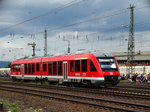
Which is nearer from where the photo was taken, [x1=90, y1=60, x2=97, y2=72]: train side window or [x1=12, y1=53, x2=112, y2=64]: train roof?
[x1=90, y1=60, x2=97, y2=72]: train side window

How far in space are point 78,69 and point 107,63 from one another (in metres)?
2.73

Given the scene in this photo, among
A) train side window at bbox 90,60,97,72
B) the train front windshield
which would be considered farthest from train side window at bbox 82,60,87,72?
the train front windshield

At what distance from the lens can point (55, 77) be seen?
27.5m

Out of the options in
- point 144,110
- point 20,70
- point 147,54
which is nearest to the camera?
point 144,110

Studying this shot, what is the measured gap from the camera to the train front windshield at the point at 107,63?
21.7m

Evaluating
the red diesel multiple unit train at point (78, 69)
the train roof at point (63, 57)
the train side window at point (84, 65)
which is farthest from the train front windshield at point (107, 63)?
the train side window at point (84, 65)

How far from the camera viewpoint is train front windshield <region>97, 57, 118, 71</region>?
2166cm

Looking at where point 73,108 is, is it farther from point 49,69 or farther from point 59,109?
point 49,69

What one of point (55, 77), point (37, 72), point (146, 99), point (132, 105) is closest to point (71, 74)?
point (55, 77)

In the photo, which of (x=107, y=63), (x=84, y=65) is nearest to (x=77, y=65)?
(x=84, y=65)

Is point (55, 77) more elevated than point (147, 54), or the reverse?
point (147, 54)

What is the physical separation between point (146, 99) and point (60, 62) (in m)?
13.0

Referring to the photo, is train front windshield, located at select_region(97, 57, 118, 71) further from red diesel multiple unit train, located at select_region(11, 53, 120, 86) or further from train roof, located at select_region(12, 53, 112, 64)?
train roof, located at select_region(12, 53, 112, 64)

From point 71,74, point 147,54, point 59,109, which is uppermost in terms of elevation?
point 147,54
